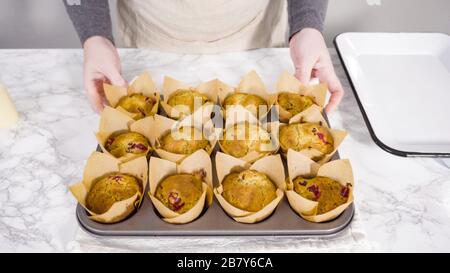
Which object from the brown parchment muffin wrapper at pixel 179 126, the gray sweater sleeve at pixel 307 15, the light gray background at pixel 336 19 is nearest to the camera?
the brown parchment muffin wrapper at pixel 179 126

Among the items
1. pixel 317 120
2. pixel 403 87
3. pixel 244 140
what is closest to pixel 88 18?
pixel 244 140

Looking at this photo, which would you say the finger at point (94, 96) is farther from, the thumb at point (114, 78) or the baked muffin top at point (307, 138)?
the baked muffin top at point (307, 138)

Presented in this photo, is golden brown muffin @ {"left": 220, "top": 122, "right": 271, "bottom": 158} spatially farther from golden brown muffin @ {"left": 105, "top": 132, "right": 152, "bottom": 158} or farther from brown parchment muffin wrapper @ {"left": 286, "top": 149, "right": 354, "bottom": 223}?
golden brown muffin @ {"left": 105, "top": 132, "right": 152, "bottom": 158}

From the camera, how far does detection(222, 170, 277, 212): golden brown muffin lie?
2.98 feet

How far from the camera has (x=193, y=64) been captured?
4.72ft

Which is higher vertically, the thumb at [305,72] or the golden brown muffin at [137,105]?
the thumb at [305,72]

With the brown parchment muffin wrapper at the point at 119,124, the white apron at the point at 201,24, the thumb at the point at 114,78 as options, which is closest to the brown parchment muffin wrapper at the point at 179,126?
the brown parchment muffin wrapper at the point at 119,124

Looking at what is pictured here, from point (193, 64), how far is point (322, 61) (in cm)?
44

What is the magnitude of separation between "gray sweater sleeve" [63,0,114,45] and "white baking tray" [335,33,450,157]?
0.79m

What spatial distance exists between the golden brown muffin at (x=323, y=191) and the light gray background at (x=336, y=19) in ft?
6.43

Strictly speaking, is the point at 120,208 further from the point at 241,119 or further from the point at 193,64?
the point at 193,64

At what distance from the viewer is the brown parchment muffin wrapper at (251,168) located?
2.90ft

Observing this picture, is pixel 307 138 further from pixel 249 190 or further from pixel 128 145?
pixel 128 145

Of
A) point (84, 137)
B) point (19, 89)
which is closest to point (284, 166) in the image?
point (84, 137)
